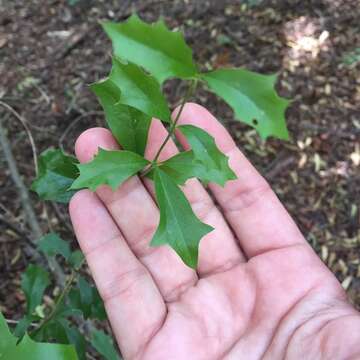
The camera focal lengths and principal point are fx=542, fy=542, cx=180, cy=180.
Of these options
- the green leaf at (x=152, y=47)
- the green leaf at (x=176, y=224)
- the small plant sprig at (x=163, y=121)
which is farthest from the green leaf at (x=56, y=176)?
the green leaf at (x=152, y=47)

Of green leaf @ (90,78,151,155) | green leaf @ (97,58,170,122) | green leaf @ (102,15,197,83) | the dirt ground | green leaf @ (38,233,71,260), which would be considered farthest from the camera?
the dirt ground

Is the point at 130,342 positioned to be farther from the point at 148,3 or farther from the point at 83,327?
the point at 148,3

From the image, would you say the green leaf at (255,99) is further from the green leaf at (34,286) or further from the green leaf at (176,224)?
the green leaf at (34,286)

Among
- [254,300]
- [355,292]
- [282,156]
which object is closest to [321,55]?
[282,156]

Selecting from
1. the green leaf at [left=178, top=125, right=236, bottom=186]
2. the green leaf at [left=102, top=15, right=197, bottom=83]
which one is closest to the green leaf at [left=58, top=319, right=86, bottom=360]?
the green leaf at [left=178, top=125, right=236, bottom=186]

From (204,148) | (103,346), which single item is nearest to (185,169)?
(204,148)

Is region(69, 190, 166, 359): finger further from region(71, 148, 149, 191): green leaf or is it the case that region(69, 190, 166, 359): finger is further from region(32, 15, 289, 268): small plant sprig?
region(71, 148, 149, 191): green leaf
